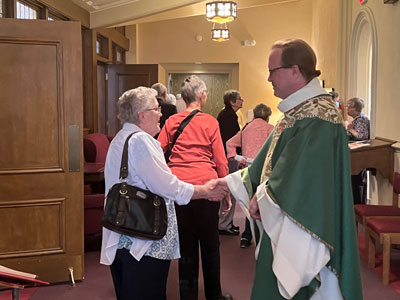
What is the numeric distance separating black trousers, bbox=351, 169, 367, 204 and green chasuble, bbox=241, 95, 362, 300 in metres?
4.41

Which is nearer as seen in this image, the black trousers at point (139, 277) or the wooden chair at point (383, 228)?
the black trousers at point (139, 277)

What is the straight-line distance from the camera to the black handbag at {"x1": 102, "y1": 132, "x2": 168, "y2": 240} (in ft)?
7.39

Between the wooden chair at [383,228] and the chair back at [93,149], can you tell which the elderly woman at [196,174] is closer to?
the wooden chair at [383,228]

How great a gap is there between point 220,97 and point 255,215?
10418 millimetres

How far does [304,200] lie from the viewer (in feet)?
6.37

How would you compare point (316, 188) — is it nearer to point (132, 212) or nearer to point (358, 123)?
point (132, 212)

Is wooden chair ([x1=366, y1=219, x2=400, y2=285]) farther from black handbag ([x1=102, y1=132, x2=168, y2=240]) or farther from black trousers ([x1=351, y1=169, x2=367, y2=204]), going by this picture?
black handbag ([x1=102, y1=132, x2=168, y2=240])

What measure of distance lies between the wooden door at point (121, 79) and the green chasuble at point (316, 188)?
7417 millimetres

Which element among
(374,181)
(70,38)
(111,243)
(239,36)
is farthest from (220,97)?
(111,243)

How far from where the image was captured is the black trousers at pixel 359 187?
6.28 m

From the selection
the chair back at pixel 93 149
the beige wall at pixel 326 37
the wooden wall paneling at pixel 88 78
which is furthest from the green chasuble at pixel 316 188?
the beige wall at pixel 326 37

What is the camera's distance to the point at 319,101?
207cm

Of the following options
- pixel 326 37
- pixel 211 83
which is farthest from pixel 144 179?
pixel 211 83

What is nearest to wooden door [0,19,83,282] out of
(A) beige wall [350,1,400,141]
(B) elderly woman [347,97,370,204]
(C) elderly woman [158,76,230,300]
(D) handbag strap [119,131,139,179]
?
(C) elderly woman [158,76,230,300]
